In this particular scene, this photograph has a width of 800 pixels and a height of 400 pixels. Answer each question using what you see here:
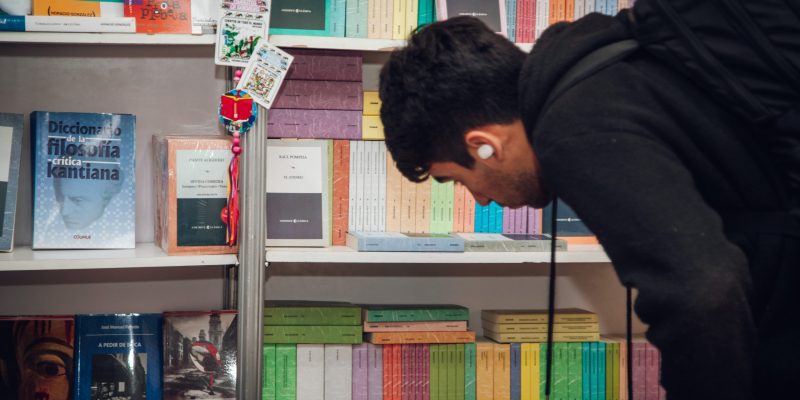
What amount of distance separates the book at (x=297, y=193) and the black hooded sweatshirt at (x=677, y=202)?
1048 millimetres

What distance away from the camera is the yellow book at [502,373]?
2.04 metres

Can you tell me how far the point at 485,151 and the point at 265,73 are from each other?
2.88 feet

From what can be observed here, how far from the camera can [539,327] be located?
81.6 inches

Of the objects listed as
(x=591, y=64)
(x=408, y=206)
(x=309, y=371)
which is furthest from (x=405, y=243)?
(x=591, y=64)

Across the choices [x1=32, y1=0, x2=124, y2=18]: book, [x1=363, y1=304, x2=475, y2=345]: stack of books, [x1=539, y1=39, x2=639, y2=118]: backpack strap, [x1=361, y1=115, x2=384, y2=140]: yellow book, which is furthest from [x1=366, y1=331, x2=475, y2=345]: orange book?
[x1=539, y1=39, x2=639, y2=118]: backpack strap

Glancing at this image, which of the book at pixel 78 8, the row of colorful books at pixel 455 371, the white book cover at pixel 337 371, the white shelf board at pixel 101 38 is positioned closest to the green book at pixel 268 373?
the row of colorful books at pixel 455 371

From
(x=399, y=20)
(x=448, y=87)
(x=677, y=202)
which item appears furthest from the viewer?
(x=399, y=20)

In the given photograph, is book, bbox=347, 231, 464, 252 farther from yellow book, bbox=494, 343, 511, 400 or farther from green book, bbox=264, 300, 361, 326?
yellow book, bbox=494, 343, 511, 400

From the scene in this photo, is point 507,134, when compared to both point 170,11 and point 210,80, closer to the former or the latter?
point 170,11

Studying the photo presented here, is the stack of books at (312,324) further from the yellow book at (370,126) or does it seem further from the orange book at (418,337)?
the yellow book at (370,126)

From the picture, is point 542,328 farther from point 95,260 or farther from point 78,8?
point 78,8

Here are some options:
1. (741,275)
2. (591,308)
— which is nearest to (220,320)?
(591,308)

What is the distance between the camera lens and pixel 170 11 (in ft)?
6.19

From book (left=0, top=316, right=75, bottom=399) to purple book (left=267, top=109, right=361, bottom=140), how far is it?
0.68 meters
